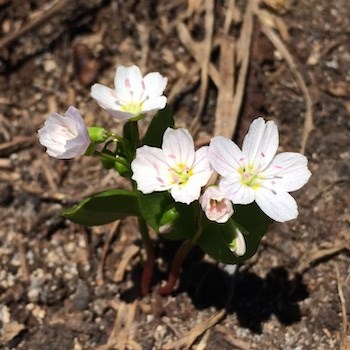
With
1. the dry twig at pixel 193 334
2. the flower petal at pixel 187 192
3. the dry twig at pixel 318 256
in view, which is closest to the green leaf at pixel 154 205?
the flower petal at pixel 187 192

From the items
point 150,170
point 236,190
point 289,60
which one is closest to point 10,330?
point 150,170

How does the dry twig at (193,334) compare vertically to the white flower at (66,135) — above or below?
below

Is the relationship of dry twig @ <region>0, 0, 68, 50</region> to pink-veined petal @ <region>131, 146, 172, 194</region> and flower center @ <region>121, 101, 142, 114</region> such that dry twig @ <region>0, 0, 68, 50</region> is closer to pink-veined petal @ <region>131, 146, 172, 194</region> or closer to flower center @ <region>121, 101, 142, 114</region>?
flower center @ <region>121, 101, 142, 114</region>

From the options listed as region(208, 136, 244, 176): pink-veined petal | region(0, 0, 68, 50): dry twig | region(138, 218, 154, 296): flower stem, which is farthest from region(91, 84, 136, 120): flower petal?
region(0, 0, 68, 50): dry twig

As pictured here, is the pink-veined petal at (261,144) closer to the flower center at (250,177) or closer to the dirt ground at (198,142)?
the flower center at (250,177)

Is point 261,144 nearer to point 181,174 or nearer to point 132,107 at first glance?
point 181,174

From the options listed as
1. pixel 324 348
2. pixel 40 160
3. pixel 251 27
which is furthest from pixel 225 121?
pixel 324 348

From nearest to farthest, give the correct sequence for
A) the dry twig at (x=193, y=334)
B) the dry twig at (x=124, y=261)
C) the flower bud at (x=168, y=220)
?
the flower bud at (x=168, y=220) < the dry twig at (x=193, y=334) < the dry twig at (x=124, y=261)
